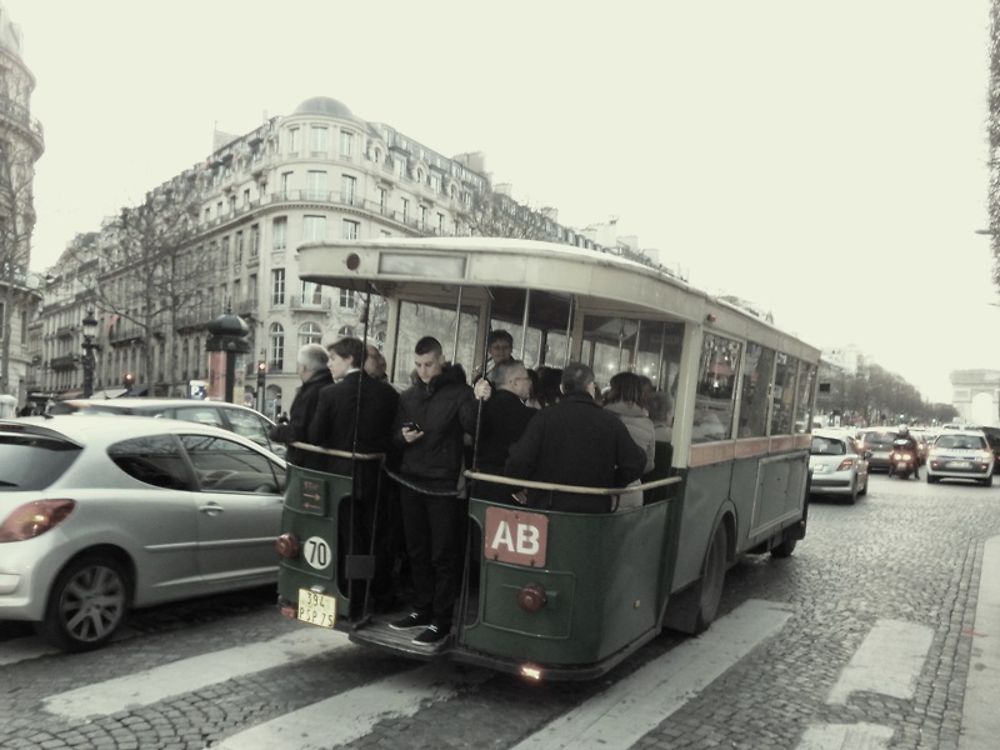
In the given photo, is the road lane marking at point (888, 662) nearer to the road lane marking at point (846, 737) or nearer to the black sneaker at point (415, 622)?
the road lane marking at point (846, 737)

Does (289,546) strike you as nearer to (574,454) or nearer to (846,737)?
(574,454)

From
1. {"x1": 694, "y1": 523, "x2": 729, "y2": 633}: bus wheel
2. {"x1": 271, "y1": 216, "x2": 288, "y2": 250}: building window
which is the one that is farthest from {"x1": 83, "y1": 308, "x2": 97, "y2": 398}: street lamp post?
{"x1": 271, "y1": 216, "x2": 288, "y2": 250}: building window

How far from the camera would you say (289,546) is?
5.36 meters

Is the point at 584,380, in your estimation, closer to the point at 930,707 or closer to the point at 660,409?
the point at 660,409

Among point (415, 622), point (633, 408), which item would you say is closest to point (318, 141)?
point (633, 408)

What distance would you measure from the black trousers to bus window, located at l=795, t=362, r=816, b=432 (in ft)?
17.6

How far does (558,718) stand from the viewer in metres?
4.59

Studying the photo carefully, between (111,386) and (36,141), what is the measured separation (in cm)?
3682

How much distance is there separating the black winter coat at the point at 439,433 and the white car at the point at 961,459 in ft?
74.5

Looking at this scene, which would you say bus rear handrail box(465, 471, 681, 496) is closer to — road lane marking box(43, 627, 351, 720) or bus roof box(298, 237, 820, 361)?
bus roof box(298, 237, 820, 361)

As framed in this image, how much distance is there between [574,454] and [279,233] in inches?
2255

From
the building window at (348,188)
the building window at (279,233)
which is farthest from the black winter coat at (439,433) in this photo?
the building window at (279,233)

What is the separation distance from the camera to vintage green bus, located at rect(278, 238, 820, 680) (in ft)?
15.0

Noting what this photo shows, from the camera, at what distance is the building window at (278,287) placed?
192 feet
